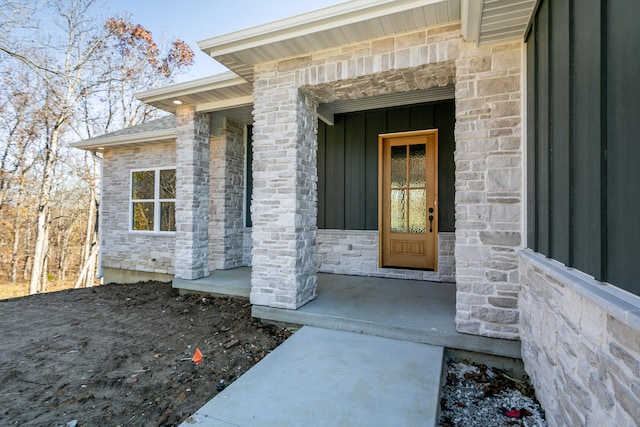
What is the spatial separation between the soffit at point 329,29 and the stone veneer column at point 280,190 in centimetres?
34

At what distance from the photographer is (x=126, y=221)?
7156 millimetres

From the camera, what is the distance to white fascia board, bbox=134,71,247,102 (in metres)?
4.30

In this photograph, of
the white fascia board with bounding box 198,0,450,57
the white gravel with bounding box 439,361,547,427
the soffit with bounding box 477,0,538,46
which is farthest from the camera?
the white fascia board with bounding box 198,0,450,57

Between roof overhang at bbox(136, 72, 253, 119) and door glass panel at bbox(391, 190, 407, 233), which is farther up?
roof overhang at bbox(136, 72, 253, 119)

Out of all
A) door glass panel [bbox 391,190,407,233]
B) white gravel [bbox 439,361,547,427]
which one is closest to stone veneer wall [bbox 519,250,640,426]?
white gravel [bbox 439,361,547,427]

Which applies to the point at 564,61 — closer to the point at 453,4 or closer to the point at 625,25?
the point at 625,25

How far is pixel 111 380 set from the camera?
269 cm

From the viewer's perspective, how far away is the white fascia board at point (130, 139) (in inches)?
249

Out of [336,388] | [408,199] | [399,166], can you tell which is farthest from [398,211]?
[336,388]

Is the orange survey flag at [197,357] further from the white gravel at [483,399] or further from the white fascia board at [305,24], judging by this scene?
the white fascia board at [305,24]

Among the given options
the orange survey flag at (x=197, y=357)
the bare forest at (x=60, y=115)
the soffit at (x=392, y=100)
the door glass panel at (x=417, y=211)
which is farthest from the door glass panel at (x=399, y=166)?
the bare forest at (x=60, y=115)

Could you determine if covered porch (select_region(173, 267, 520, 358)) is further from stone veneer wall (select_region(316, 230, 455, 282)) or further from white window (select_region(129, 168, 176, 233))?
white window (select_region(129, 168, 176, 233))

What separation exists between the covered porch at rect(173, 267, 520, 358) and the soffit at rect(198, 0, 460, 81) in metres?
2.91

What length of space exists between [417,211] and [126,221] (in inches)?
259
